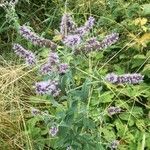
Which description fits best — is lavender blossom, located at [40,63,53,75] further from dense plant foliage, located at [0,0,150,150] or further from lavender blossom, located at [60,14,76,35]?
lavender blossom, located at [60,14,76,35]

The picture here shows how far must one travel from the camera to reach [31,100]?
116 inches

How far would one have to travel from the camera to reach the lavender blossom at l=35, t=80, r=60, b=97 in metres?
1.92

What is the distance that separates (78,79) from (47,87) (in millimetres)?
955

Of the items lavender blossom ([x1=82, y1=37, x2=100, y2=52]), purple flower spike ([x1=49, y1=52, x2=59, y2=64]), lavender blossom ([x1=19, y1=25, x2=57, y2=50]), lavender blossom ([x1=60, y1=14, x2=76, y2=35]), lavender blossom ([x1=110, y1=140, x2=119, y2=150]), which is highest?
lavender blossom ([x1=60, y1=14, x2=76, y2=35])

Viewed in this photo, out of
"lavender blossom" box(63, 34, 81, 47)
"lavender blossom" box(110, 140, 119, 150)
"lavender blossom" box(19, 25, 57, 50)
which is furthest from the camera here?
"lavender blossom" box(110, 140, 119, 150)

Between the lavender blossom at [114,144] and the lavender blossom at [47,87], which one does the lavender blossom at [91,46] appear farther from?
the lavender blossom at [114,144]

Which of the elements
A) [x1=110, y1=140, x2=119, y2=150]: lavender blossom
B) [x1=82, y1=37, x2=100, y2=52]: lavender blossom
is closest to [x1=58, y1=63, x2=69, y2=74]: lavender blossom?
[x1=82, y1=37, x2=100, y2=52]: lavender blossom

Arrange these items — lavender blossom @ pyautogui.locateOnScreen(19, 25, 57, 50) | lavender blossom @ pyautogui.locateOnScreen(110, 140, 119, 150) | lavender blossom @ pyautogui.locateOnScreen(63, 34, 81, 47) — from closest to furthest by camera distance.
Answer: lavender blossom @ pyautogui.locateOnScreen(63, 34, 81, 47), lavender blossom @ pyautogui.locateOnScreen(19, 25, 57, 50), lavender blossom @ pyautogui.locateOnScreen(110, 140, 119, 150)

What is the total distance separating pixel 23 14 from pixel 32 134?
4.14 feet

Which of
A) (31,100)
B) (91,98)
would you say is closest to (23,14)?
(31,100)

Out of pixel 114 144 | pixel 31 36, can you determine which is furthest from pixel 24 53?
pixel 114 144

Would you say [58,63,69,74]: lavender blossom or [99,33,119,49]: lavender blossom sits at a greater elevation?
[99,33,119,49]: lavender blossom

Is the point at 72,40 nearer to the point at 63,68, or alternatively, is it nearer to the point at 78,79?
the point at 63,68

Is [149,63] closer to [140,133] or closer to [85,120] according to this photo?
[140,133]
